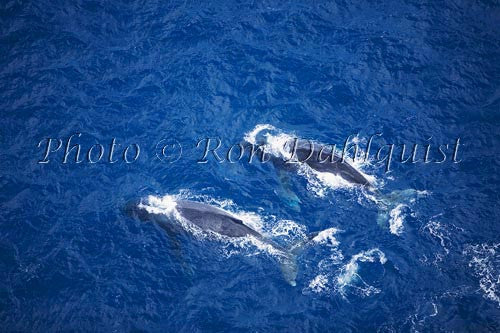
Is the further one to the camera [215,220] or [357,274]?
[215,220]

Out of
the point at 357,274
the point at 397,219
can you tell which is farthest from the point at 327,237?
the point at 397,219

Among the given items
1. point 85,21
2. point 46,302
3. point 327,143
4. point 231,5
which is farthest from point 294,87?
point 46,302

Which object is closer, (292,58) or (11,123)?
(11,123)

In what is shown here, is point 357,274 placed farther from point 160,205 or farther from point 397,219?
point 160,205

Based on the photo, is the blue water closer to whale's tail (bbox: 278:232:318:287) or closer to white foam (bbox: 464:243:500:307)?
white foam (bbox: 464:243:500:307)

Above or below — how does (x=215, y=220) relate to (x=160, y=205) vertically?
above

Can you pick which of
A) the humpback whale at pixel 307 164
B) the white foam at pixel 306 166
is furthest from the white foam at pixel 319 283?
the white foam at pixel 306 166

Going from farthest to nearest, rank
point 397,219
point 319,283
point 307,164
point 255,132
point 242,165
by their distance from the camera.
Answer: point 255,132 < point 242,165 < point 307,164 < point 397,219 < point 319,283

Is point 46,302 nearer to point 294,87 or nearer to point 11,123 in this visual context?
point 11,123
